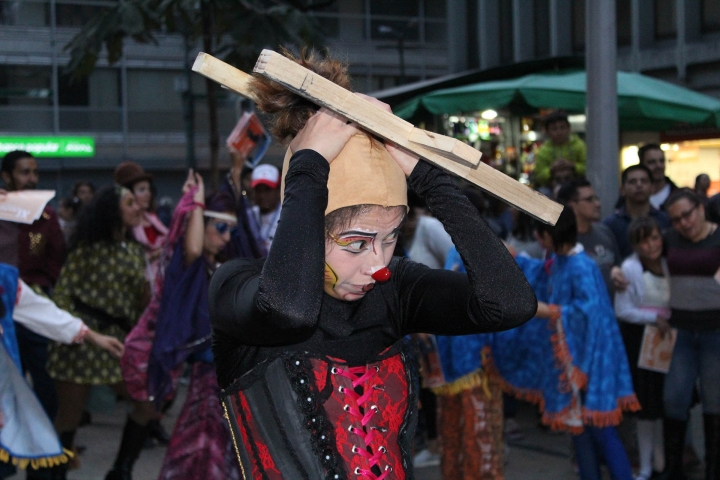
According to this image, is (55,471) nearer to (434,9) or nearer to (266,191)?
(266,191)

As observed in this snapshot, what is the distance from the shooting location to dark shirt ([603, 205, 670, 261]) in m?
6.61

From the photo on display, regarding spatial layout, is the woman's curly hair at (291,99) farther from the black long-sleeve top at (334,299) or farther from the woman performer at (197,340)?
the woman performer at (197,340)

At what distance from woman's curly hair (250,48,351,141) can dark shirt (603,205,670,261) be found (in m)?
4.74

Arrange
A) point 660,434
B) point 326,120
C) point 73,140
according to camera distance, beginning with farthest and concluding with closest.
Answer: point 73,140, point 660,434, point 326,120

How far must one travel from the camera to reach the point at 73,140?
92.7ft

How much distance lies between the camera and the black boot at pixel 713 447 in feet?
17.6

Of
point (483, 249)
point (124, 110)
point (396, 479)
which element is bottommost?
point (396, 479)

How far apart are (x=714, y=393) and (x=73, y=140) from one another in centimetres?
2545

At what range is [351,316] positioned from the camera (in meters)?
2.28

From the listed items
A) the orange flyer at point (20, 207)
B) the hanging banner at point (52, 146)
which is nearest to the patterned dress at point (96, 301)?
the orange flyer at point (20, 207)

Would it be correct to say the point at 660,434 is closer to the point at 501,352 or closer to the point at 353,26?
the point at 501,352

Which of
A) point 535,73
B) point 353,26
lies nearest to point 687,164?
point 535,73

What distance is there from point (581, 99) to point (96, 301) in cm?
454

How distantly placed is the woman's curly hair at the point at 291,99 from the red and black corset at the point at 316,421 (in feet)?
1.74
